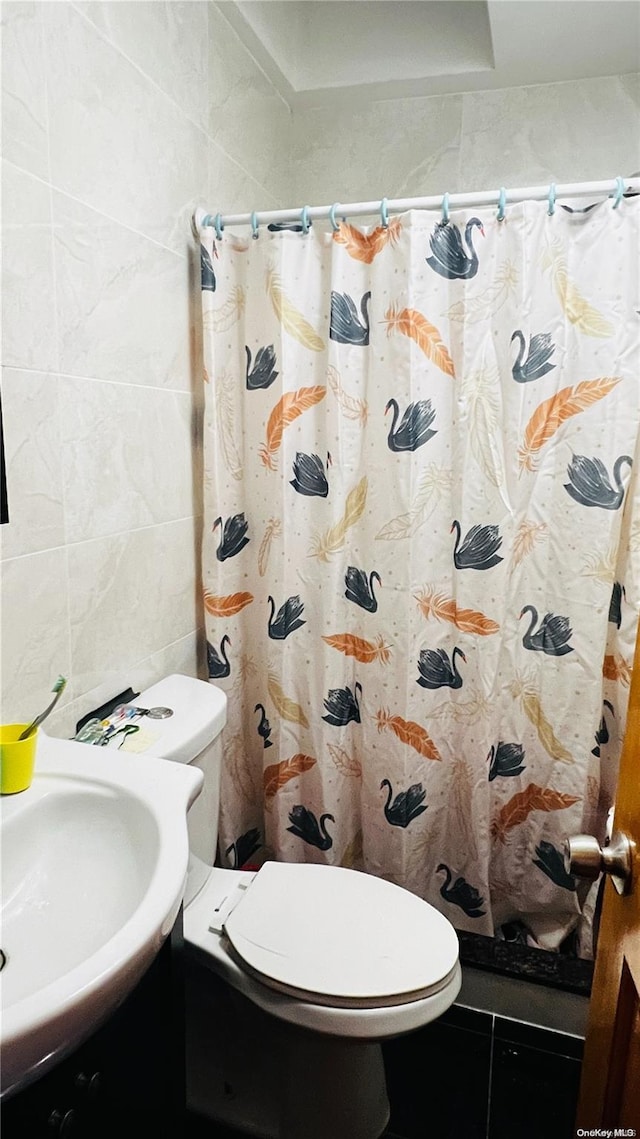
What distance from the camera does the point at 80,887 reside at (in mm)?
956

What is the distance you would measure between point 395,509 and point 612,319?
60 cm

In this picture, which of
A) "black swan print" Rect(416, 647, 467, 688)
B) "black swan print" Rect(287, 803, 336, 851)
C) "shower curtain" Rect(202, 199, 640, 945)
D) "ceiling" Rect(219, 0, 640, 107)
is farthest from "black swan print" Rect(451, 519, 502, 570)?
"ceiling" Rect(219, 0, 640, 107)

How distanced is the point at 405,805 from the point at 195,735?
27.1 inches

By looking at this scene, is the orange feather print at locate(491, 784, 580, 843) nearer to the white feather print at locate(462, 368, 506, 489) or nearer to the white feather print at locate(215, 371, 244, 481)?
the white feather print at locate(462, 368, 506, 489)

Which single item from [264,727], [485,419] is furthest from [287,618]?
[485,419]

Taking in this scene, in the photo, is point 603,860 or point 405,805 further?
point 405,805

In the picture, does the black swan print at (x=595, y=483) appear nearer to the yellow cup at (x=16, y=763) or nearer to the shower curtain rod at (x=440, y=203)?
the shower curtain rod at (x=440, y=203)

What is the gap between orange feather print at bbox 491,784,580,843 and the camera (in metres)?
1.71

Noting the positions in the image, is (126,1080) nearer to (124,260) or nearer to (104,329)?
(104,329)

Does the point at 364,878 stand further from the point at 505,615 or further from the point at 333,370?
the point at 333,370

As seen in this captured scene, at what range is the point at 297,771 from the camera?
184 centimetres

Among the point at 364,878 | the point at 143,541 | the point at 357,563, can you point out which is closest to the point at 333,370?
the point at 357,563

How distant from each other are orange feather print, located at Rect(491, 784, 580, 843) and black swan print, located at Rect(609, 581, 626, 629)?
432mm

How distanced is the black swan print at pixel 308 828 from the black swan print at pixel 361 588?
22.5 inches
